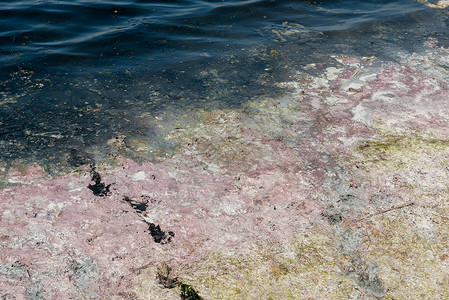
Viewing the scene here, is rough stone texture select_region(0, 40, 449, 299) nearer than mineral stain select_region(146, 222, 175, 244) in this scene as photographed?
Yes

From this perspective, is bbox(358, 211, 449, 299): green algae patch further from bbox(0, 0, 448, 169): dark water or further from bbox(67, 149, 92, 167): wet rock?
bbox(67, 149, 92, 167): wet rock

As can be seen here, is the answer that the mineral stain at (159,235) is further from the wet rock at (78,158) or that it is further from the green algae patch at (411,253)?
the green algae patch at (411,253)

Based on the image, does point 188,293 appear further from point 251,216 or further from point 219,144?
point 219,144

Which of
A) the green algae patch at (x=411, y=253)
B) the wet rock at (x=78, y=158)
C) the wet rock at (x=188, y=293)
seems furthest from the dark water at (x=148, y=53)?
the green algae patch at (x=411, y=253)

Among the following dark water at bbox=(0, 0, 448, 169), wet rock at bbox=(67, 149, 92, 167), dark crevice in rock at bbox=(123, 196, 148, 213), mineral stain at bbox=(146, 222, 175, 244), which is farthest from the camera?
dark water at bbox=(0, 0, 448, 169)

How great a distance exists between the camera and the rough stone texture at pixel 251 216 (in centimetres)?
182

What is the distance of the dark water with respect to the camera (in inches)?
117

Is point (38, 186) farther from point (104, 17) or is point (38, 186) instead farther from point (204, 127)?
point (104, 17)

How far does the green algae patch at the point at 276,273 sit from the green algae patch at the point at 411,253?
185mm

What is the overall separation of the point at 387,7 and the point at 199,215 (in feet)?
17.1

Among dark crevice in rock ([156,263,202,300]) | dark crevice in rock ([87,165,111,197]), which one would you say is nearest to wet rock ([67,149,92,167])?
dark crevice in rock ([87,165,111,197])

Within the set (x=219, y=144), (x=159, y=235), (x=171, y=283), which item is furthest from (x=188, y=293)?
(x=219, y=144)

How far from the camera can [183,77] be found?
3.82m

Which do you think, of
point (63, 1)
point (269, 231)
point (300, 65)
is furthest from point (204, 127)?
point (63, 1)
